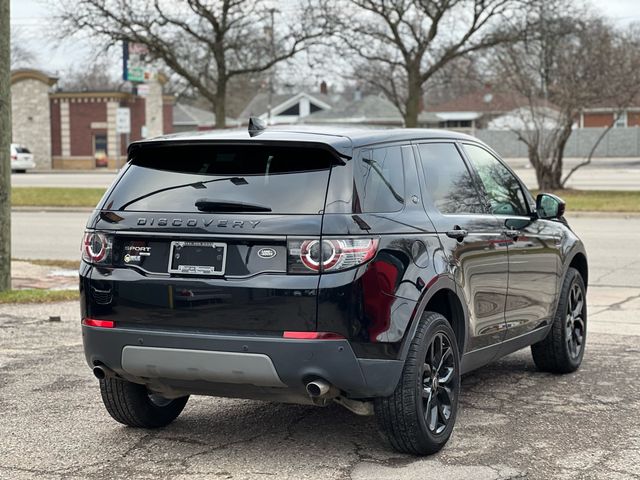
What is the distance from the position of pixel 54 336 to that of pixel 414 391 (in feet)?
15.2

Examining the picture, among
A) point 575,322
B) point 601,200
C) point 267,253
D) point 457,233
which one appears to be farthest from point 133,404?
point 601,200

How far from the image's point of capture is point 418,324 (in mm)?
4922

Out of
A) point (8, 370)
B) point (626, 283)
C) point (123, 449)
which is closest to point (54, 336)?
point (8, 370)

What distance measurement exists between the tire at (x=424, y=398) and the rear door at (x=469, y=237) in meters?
0.36

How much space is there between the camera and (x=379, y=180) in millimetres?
5004

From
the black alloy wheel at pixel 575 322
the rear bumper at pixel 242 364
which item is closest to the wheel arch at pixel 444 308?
the rear bumper at pixel 242 364

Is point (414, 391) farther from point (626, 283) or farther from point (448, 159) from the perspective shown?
point (626, 283)

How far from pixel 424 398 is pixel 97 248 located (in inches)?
71.4

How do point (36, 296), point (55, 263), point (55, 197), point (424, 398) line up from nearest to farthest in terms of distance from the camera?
point (424, 398)
point (36, 296)
point (55, 263)
point (55, 197)

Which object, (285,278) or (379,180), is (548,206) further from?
(285,278)

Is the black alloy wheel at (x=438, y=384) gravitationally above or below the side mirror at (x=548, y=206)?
below

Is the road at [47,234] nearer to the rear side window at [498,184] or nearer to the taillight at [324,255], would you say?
the rear side window at [498,184]

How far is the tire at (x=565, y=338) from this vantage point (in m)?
6.95

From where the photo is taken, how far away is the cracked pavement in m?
4.88
